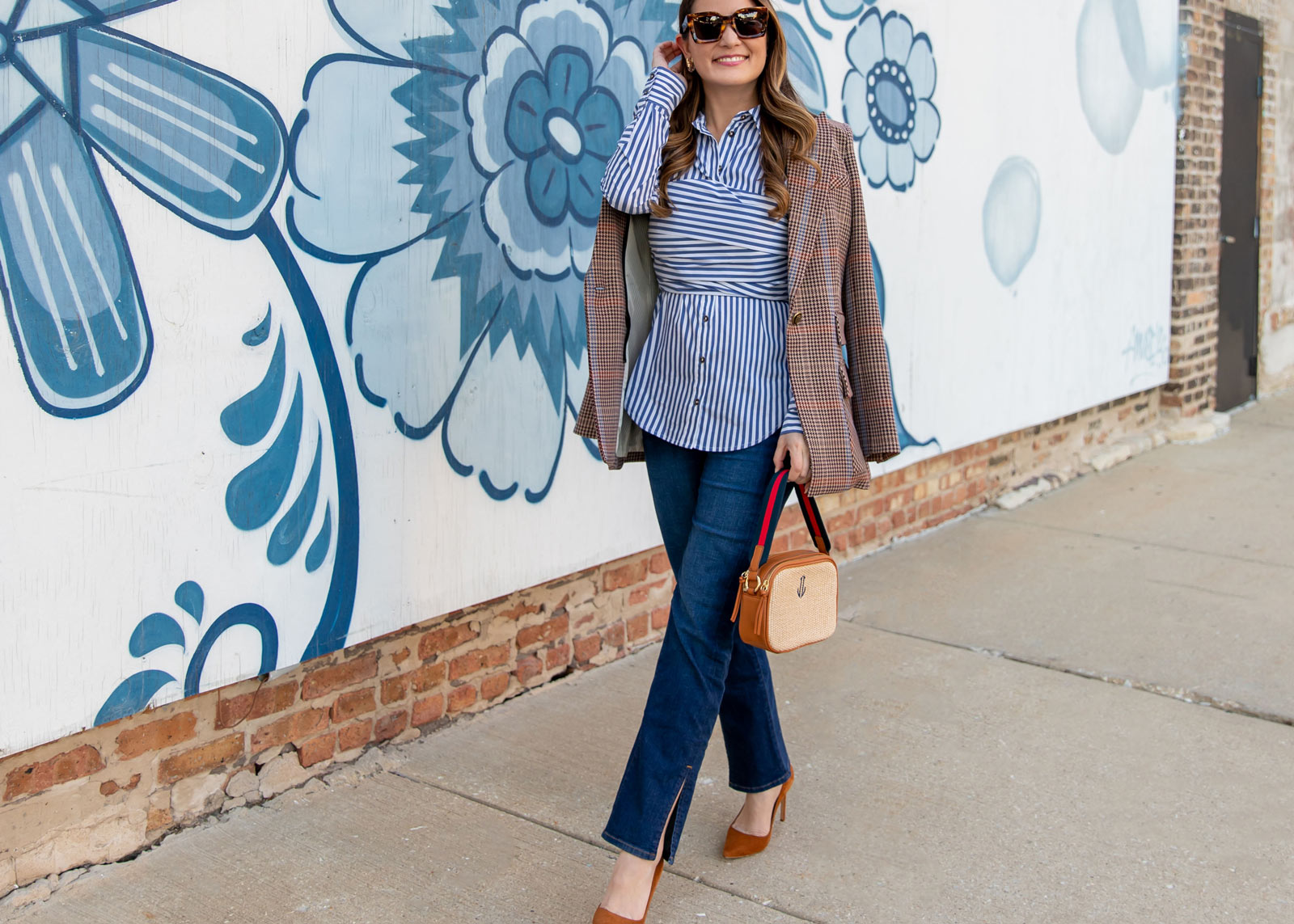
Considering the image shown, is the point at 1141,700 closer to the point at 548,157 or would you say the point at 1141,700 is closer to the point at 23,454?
the point at 548,157

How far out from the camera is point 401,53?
302cm

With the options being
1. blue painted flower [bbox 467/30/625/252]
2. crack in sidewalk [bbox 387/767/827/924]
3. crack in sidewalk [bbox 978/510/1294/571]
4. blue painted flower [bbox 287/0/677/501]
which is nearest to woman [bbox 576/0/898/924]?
crack in sidewalk [bbox 387/767/827/924]

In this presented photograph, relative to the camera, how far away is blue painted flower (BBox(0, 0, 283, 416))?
232 centimetres

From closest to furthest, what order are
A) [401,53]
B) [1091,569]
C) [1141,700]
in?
[401,53]
[1141,700]
[1091,569]

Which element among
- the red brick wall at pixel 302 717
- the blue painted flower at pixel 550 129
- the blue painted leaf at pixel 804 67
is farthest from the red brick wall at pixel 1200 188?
the blue painted flower at pixel 550 129

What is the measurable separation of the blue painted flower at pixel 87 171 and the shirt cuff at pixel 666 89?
92 cm

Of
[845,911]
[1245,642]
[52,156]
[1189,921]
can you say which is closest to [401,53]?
[52,156]

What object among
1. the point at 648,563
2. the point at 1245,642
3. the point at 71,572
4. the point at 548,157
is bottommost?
the point at 1245,642

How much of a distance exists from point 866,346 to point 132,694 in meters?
1.74

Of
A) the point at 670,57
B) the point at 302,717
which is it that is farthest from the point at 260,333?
the point at 670,57

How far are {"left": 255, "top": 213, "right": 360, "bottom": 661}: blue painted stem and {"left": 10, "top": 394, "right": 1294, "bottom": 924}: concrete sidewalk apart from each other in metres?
0.41

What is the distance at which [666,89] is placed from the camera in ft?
8.27

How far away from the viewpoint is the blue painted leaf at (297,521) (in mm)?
2852

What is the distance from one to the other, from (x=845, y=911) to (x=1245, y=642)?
224 centimetres
